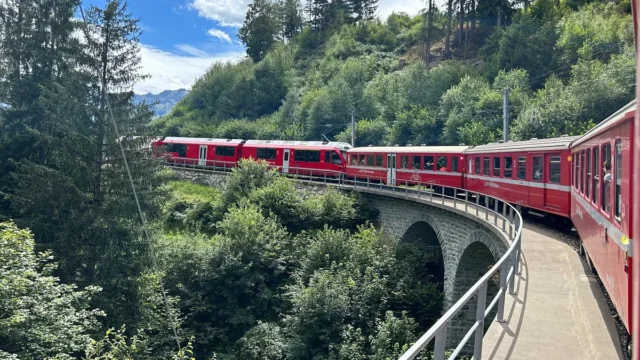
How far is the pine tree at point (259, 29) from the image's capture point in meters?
84.9

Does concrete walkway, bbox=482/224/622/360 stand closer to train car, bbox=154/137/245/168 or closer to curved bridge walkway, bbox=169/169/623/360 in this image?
curved bridge walkway, bbox=169/169/623/360

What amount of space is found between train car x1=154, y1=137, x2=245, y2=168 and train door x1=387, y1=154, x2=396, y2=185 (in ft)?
47.7

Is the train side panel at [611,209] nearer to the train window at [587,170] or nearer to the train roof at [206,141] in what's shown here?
the train window at [587,170]

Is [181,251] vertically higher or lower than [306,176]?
lower

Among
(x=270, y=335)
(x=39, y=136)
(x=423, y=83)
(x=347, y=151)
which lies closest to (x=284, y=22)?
(x=423, y=83)

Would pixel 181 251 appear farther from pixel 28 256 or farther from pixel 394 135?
pixel 394 135

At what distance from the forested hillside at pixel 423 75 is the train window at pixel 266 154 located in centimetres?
790

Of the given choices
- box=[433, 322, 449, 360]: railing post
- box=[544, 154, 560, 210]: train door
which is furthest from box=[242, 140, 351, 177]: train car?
box=[433, 322, 449, 360]: railing post

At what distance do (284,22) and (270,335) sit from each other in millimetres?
84257

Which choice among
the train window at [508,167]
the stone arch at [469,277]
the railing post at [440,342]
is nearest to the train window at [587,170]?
the stone arch at [469,277]

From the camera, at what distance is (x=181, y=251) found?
924 inches

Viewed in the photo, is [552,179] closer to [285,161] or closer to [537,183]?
[537,183]

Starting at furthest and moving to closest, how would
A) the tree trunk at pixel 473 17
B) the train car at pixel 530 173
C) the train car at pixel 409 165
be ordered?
1. the tree trunk at pixel 473 17
2. the train car at pixel 409 165
3. the train car at pixel 530 173

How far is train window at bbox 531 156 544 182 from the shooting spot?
1519cm
